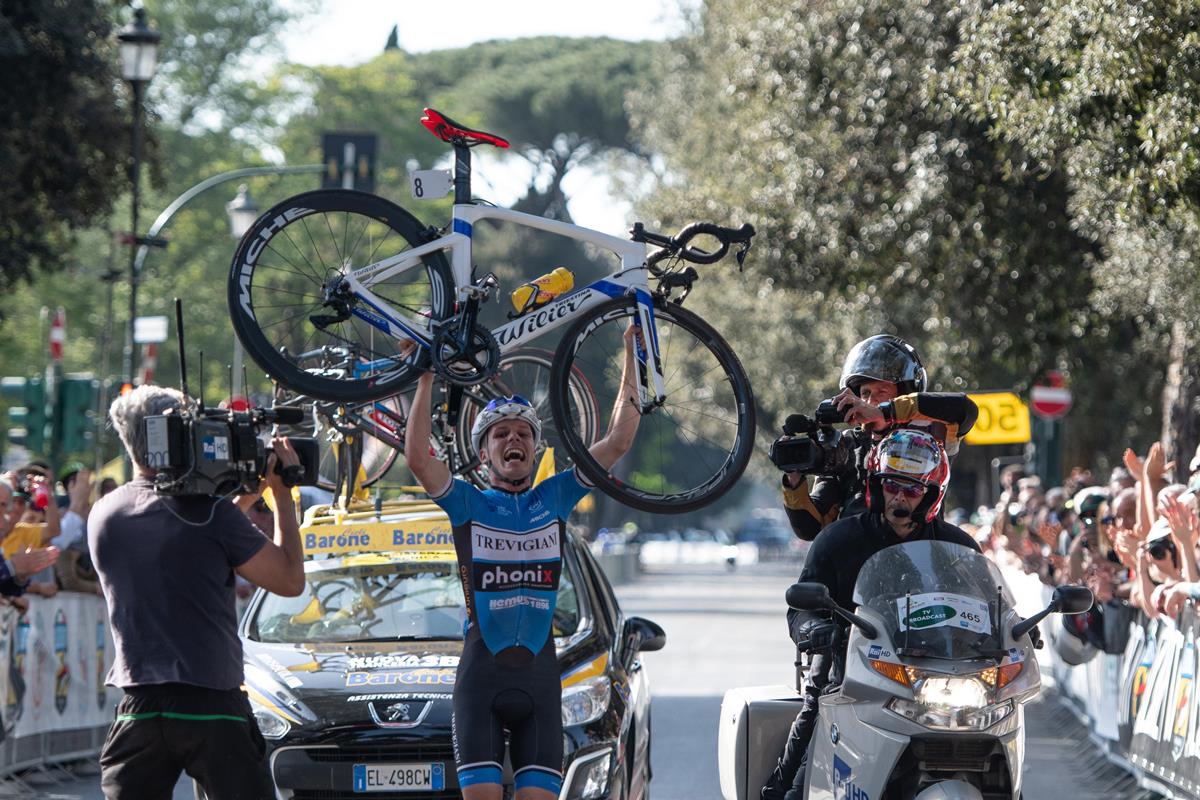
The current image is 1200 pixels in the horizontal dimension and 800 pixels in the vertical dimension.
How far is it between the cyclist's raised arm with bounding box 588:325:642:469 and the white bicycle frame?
0.04 meters

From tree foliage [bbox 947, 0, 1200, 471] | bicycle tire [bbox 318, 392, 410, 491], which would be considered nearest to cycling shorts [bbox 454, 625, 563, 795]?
bicycle tire [bbox 318, 392, 410, 491]

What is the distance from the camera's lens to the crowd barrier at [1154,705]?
34.3 feet

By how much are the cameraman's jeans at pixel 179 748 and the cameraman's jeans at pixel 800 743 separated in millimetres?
1928

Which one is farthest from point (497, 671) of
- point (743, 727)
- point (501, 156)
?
point (501, 156)

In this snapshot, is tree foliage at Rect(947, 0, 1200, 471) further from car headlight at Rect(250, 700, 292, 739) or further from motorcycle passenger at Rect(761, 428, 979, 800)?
car headlight at Rect(250, 700, 292, 739)

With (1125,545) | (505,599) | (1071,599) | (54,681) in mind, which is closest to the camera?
(1071,599)

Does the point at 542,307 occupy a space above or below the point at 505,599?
above

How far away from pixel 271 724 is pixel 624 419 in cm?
203

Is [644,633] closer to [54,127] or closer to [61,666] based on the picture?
[61,666]

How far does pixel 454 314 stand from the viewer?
25.5 ft

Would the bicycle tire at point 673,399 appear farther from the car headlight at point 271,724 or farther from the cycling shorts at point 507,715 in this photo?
the car headlight at point 271,724

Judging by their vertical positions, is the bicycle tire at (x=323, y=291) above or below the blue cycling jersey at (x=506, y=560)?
above

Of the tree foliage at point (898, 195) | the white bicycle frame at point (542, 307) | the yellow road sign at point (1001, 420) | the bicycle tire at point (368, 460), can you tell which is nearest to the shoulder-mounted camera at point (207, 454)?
the white bicycle frame at point (542, 307)

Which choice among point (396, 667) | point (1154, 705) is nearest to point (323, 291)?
point (396, 667)
